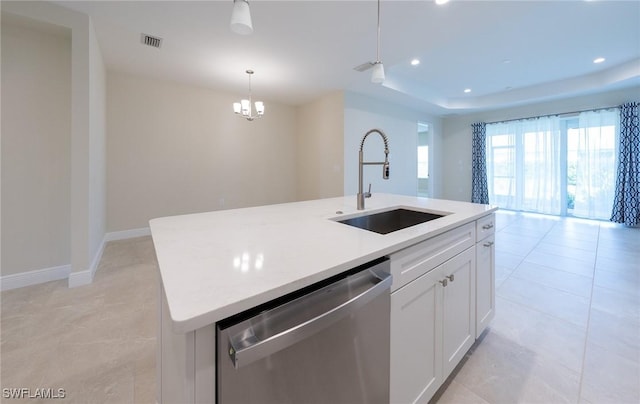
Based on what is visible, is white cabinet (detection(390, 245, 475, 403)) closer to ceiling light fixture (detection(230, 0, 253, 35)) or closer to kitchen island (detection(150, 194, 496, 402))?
kitchen island (detection(150, 194, 496, 402))

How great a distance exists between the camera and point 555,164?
5.41 m

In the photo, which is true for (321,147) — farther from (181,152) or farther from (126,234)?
(126,234)

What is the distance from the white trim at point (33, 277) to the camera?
240cm

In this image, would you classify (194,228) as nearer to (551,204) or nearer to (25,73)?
(25,73)

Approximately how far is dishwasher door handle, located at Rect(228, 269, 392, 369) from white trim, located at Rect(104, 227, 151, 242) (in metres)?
4.41

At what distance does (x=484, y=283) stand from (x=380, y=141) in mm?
4159

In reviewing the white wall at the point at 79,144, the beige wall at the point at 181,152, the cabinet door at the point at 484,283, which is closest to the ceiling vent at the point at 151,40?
the white wall at the point at 79,144

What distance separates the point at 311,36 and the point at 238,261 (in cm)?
302

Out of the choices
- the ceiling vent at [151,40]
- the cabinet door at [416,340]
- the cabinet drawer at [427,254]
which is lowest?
the cabinet door at [416,340]

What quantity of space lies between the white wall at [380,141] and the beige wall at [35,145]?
12.5 ft

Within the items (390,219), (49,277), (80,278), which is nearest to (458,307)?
(390,219)

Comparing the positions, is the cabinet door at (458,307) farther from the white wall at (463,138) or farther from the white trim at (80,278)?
the white wall at (463,138)

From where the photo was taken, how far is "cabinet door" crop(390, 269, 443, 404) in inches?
37.9

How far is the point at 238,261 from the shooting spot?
29.8 inches
